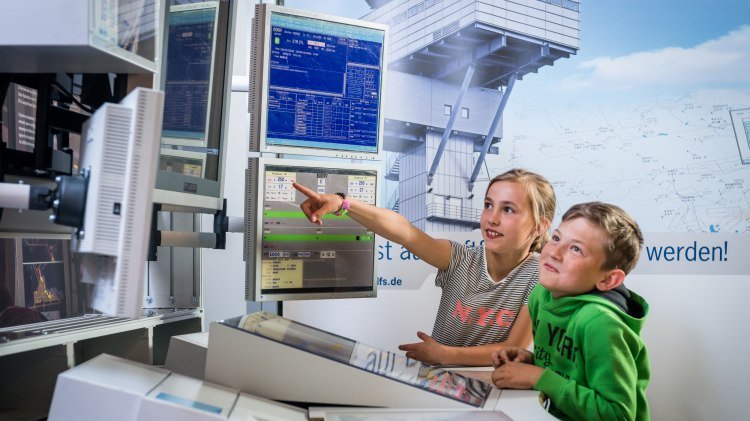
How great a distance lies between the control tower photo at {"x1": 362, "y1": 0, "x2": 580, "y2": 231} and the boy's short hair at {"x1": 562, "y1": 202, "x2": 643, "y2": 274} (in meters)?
1.84

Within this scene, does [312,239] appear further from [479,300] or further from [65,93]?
[65,93]

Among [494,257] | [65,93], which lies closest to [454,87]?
[494,257]

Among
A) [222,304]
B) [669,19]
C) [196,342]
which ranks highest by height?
[669,19]

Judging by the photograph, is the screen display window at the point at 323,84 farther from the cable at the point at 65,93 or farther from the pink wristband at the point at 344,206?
the cable at the point at 65,93

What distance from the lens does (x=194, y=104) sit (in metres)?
2.20

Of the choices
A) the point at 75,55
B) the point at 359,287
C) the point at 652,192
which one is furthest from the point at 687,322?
the point at 75,55

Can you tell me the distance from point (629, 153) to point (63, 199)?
9.77ft

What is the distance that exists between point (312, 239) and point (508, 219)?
0.69m

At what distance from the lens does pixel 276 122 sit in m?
2.30

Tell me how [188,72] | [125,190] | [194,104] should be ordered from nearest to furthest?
[125,190]
[188,72]
[194,104]

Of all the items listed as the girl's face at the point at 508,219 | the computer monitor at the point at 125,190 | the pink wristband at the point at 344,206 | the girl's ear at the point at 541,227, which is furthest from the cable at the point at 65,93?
the girl's ear at the point at 541,227

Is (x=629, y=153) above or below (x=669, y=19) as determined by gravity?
below

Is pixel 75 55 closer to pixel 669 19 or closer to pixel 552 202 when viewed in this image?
pixel 552 202

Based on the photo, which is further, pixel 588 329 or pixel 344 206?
pixel 344 206
